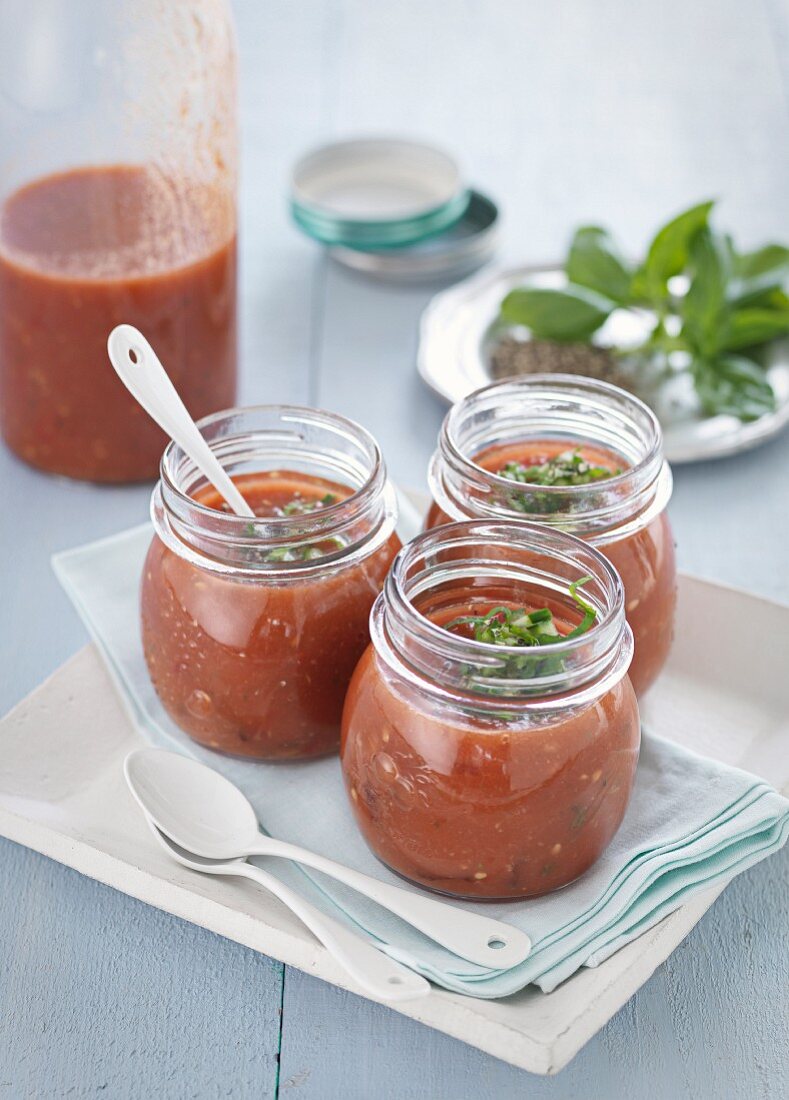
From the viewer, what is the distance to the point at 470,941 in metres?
1.25

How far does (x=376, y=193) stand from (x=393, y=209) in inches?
2.5

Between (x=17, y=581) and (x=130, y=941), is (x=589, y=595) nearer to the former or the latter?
(x=130, y=941)

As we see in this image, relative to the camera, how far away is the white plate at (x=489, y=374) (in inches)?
85.6

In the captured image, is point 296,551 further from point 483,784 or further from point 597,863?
point 597,863

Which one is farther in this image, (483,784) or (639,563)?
(639,563)

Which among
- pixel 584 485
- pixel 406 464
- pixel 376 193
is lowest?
pixel 406 464

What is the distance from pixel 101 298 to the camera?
1938mm

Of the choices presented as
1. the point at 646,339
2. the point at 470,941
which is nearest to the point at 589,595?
the point at 470,941

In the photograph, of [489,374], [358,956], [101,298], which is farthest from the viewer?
[489,374]

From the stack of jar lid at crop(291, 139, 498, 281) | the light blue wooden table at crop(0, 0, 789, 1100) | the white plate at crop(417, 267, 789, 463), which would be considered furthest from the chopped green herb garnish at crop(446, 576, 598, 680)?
the stack of jar lid at crop(291, 139, 498, 281)

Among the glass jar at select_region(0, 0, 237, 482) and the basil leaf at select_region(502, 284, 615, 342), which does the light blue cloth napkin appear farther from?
the basil leaf at select_region(502, 284, 615, 342)

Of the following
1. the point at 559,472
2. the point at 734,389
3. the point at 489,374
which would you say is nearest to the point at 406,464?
the point at 489,374

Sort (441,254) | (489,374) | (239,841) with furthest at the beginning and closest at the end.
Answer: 1. (441,254)
2. (489,374)
3. (239,841)

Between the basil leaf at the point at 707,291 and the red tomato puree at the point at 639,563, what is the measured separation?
0.72 meters
